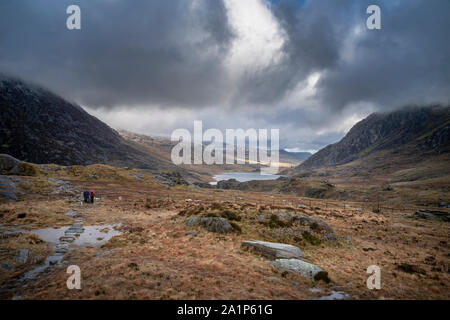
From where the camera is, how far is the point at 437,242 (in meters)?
21.4

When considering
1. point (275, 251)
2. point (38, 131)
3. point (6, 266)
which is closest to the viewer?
point (6, 266)

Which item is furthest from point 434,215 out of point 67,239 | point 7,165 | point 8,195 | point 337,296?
point 7,165

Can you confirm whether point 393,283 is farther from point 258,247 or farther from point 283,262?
point 258,247

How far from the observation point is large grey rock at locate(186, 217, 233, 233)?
18969 millimetres

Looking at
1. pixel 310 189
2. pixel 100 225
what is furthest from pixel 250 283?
pixel 310 189

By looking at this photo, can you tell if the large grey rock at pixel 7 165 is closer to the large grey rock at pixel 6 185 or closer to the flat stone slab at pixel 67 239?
the large grey rock at pixel 6 185

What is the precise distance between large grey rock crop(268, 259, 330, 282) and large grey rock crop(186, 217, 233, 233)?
6.87 metres

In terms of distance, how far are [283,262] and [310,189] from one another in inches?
4276

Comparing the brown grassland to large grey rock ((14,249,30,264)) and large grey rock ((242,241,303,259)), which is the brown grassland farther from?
large grey rock ((242,241,303,259))

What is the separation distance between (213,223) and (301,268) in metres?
9.60

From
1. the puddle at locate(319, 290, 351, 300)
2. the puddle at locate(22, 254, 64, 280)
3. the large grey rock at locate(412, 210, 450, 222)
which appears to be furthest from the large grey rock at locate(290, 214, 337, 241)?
the large grey rock at locate(412, 210, 450, 222)

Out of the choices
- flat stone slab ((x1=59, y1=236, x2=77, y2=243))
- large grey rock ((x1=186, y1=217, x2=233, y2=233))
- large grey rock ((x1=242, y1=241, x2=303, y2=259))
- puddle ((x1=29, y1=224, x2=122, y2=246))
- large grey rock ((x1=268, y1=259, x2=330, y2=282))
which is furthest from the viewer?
large grey rock ((x1=186, y1=217, x2=233, y2=233))

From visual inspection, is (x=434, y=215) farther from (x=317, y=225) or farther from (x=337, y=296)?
(x=337, y=296)

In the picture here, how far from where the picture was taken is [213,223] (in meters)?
19.5
